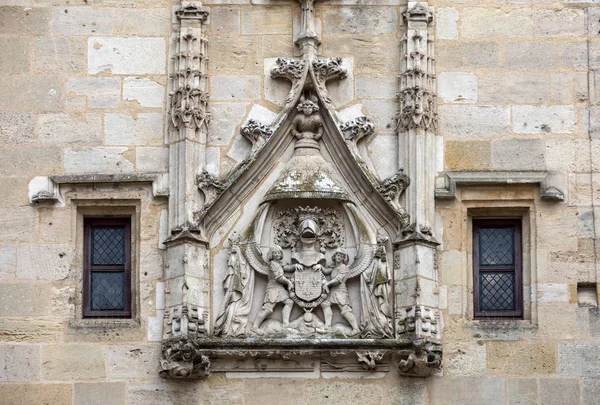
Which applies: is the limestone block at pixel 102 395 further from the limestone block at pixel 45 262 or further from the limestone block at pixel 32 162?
the limestone block at pixel 32 162

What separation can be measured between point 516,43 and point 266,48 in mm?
2093

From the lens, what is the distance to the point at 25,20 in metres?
15.2

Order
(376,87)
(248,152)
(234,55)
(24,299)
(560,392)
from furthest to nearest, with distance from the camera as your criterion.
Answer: (234,55) < (376,87) < (248,152) < (24,299) < (560,392)

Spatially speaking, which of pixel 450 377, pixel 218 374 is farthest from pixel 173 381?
pixel 450 377

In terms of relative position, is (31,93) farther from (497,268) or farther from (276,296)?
(497,268)

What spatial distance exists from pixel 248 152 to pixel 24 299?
2.19m

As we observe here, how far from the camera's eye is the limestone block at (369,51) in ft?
49.3

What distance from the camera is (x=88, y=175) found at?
48.6 ft

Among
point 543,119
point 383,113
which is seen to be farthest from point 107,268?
point 543,119

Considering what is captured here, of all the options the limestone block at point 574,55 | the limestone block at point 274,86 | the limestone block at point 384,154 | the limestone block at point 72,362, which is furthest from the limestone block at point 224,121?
the limestone block at point 574,55

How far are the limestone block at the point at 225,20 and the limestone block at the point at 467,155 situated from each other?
2.04 m

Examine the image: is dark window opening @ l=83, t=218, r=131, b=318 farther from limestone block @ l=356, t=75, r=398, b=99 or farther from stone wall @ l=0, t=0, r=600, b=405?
limestone block @ l=356, t=75, r=398, b=99

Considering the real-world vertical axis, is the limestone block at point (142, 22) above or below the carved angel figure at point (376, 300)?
above

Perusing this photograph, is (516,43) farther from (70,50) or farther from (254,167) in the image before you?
(70,50)
